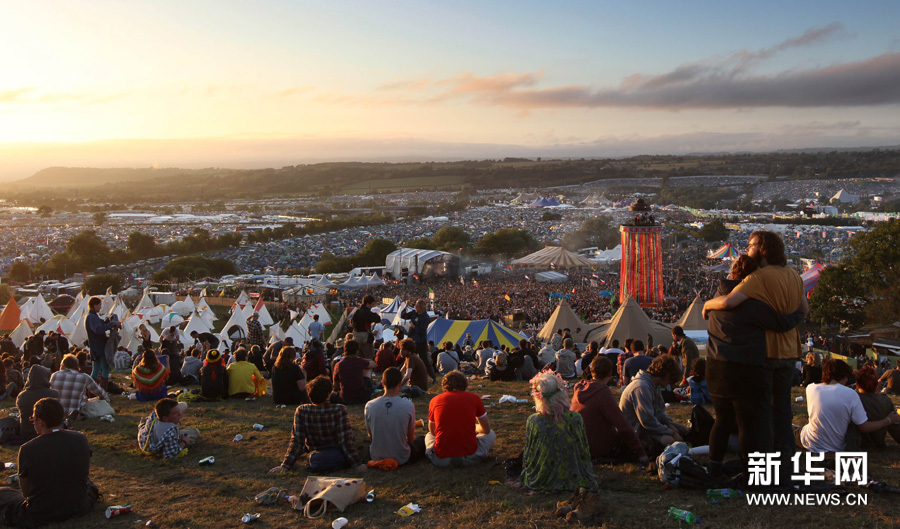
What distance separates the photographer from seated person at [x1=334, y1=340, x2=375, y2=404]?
6559 millimetres

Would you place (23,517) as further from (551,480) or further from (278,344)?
(278,344)

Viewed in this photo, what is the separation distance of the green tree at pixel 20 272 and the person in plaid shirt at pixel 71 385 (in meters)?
46.4

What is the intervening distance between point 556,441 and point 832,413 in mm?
1871

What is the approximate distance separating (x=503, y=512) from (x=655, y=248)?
21.6m

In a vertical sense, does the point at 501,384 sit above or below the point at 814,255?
above

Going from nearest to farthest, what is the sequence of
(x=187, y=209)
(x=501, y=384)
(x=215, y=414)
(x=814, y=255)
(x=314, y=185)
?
(x=215, y=414) < (x=501, y=384) < (x=814, y=255) < (x=187, y=209) < (x=314, y=185)

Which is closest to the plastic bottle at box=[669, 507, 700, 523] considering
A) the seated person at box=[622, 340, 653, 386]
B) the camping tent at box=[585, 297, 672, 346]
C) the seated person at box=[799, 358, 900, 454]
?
the seated person at box=[799, 358, 900, 454]

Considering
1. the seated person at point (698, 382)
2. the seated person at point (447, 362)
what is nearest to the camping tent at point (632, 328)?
the seated person at point (447, 362)

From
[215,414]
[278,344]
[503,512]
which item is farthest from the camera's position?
[278,344]

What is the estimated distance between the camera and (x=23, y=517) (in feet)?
13.0

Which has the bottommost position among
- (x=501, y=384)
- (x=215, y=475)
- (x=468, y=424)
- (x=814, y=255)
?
(x=814, y=255)

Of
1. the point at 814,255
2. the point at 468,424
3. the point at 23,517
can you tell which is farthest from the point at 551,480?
the point at 814,255

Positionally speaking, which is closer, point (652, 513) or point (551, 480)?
point (652, 513)

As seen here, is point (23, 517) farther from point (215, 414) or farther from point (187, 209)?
point (187, 209)
